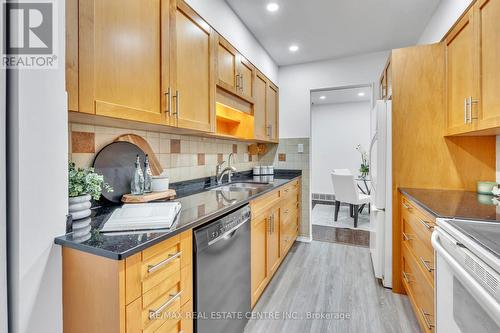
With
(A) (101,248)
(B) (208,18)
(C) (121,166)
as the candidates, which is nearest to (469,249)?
(A) (101,248)

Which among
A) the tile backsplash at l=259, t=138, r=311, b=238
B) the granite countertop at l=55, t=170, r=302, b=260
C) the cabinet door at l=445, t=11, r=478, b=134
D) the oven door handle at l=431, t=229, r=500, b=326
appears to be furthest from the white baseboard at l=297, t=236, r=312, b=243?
the oven door handle at l=431, t=229, r=500, b=326

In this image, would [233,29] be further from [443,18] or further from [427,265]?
[427,265]

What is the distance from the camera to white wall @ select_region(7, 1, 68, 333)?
0.77 meters

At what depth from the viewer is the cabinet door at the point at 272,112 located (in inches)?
120

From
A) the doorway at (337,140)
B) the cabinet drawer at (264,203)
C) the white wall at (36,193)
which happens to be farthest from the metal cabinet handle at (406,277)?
the doorway at (337,140)

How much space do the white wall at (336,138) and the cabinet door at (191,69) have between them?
4333 mm

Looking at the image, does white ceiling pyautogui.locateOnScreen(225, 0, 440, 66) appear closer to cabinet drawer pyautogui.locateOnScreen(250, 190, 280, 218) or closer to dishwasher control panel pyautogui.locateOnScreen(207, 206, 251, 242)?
cabinet drawer pyautogui.locateOnScreen(250, 190, 280, 218)

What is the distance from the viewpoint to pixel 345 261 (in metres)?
2.63

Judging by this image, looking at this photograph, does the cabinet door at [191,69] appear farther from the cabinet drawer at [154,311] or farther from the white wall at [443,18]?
the white wall at [443,18]

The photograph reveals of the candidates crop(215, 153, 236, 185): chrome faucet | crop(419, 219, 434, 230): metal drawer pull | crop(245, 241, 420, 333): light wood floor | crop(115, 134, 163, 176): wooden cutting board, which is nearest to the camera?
crop(419, 219, 434, 230): metal drawer pull

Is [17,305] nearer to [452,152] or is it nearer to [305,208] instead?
[452,152]

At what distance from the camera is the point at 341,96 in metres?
4.96

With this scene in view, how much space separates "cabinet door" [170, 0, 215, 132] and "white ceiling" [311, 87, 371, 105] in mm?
3136

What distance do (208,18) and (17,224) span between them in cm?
176
